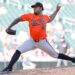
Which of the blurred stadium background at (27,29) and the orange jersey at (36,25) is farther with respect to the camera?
the blurred stadium background at (27,29)

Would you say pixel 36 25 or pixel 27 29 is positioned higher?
pixel 36 25

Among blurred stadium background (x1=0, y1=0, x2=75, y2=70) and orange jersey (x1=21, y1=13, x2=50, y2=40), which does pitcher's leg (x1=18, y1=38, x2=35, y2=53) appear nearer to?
orange jersey (x1=21, y1=13, x2=50, y2=40)

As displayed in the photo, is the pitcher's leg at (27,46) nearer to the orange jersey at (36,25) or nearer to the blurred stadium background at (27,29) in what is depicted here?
the orange jersey at (36,25)

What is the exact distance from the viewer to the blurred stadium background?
10.5 metres

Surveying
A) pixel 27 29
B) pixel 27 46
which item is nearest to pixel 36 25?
pixel 27 46

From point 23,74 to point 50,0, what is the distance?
8.32m

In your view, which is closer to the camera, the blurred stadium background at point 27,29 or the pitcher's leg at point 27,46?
the pitcher's leg at point 27,46

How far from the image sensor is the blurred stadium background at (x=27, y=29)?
10.5 meters

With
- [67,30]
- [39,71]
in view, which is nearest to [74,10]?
[67,30]

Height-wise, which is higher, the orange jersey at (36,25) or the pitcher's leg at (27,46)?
the orange jersey at (36,25)

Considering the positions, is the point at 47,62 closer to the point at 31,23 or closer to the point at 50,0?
the point at 50,0

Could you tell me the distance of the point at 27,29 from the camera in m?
11.0

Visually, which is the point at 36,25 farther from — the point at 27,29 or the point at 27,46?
Result: the point at 27,29

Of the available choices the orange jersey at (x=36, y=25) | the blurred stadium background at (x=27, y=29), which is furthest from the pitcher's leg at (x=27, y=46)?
the blurred stadium background at (x=27, y=29)
